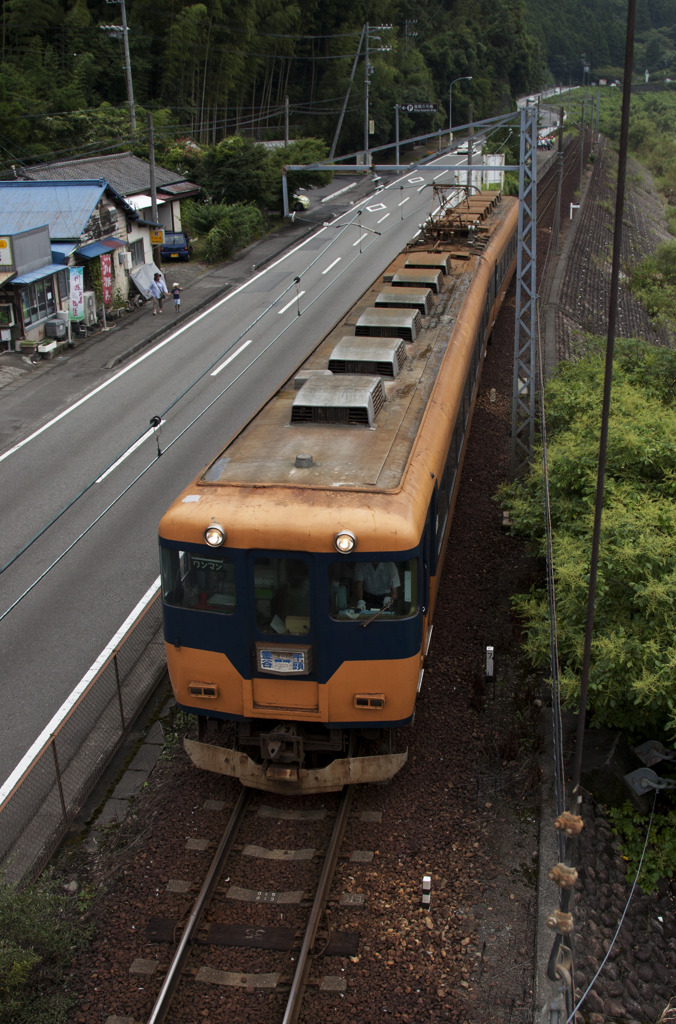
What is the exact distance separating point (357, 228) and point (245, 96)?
28.0 meters

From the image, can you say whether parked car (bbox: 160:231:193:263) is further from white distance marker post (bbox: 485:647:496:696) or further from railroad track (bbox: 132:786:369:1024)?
→ railroad track (bbox: 132:786:369:1024)

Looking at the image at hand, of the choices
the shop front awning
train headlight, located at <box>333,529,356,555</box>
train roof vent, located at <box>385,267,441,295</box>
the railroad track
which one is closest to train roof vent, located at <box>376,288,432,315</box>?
train roof vent, located at <box>385,267,441,295</box>

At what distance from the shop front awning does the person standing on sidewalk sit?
1478 mm

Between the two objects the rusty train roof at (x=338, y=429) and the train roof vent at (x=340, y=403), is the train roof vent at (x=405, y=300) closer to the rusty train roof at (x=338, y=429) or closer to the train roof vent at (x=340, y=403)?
the rusty train roof at (x=338, y=429)

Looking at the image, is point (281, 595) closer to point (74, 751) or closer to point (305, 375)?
point (74, 751)

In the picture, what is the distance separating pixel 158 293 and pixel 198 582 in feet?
74.4

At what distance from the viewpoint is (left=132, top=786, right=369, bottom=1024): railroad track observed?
765 centimetres

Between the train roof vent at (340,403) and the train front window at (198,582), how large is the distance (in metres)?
2.44

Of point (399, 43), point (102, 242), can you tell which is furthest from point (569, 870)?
point (399, 43)

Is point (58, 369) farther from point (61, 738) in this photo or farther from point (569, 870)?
point (569, 870)

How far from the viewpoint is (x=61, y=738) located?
10.5 meters

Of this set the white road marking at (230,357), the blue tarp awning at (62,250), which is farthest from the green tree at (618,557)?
the blue tarp awning at (62,250)

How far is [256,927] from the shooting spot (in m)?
8.33

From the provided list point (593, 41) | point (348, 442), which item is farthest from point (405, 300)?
point (593, 41)
